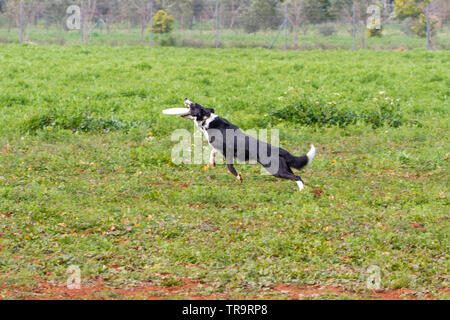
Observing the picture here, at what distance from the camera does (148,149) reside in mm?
10781

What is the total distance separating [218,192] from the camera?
8.44 m

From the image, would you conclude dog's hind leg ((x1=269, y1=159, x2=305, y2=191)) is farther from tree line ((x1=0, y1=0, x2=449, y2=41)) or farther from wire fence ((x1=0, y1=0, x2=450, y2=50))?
tree line ((x1=0, y1=0, x2=449, y2=41))

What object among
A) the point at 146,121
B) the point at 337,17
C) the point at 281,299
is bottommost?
the point at 281,299

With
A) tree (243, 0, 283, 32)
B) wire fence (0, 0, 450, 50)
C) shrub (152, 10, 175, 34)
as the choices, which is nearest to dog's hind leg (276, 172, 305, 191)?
wire fence (0, 0, 450, 50)

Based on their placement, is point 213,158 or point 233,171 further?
point 213,158

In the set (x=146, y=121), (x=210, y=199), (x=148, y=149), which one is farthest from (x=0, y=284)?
(x=146, y=121)

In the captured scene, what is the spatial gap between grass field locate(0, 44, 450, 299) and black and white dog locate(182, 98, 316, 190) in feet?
1.02

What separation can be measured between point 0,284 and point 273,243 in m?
2.97

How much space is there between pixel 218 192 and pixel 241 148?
0.91 m

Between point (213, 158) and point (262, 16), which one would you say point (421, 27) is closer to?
point (262, 16)

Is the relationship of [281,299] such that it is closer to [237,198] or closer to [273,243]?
[273,243]

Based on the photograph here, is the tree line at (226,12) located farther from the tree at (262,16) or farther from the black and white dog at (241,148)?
the black and white dog at (241,148)

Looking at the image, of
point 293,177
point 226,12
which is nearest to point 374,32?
point 226,12

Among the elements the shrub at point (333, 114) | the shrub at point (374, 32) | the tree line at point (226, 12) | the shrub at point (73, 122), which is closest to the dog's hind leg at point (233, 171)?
the shrub at point (73, 122)
